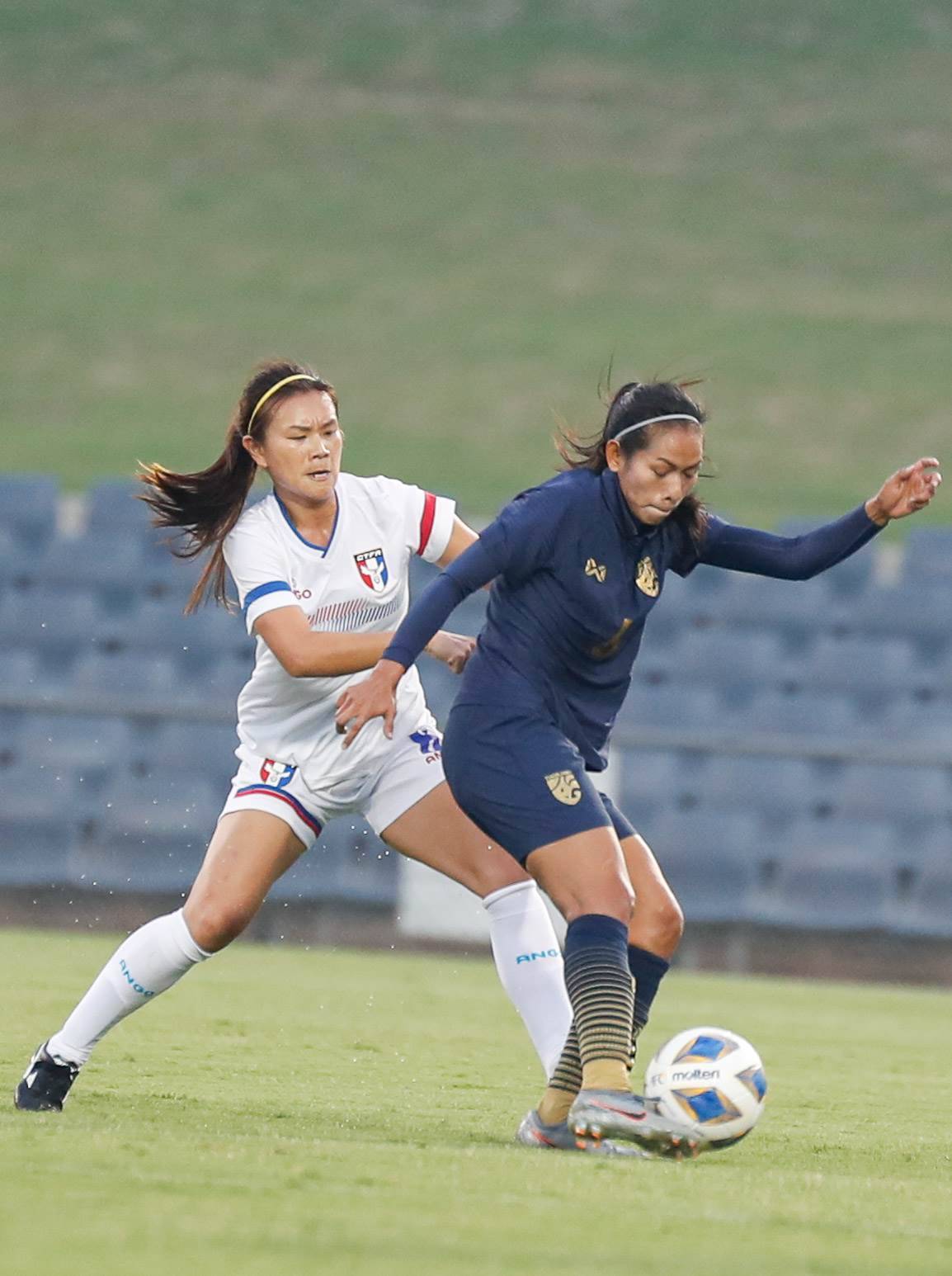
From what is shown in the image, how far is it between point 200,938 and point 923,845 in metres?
6.25

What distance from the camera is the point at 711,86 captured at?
25266mm

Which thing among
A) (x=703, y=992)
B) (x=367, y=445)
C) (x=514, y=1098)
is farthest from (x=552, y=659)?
(x=367, y=445)

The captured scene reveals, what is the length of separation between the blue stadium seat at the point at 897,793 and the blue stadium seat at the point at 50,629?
4259 millimetres

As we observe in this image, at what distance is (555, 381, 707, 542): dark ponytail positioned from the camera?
463 cm

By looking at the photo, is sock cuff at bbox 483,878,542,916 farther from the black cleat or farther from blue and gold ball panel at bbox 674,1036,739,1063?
the black cleat

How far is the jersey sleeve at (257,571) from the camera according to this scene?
493 centimetres

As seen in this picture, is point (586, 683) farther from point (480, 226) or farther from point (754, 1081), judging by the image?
point (480, 226)

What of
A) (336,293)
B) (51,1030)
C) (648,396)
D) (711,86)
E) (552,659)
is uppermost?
(711,86)

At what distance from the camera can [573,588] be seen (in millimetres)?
4648

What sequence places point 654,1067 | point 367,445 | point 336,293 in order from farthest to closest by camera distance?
1. point 336,293
2. point 367,445
3. point 654,1067

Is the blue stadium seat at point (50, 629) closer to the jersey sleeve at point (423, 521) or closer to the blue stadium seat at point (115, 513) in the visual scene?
the blue stadium seat at point (115, 513)

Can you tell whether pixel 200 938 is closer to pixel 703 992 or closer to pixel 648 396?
pixel 648 396

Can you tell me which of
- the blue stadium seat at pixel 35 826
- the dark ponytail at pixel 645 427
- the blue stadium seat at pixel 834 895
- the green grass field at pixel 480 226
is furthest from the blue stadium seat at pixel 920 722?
the dark ponytail at pixel 645 427

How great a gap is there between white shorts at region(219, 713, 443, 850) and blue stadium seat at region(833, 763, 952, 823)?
5563 millimetres
